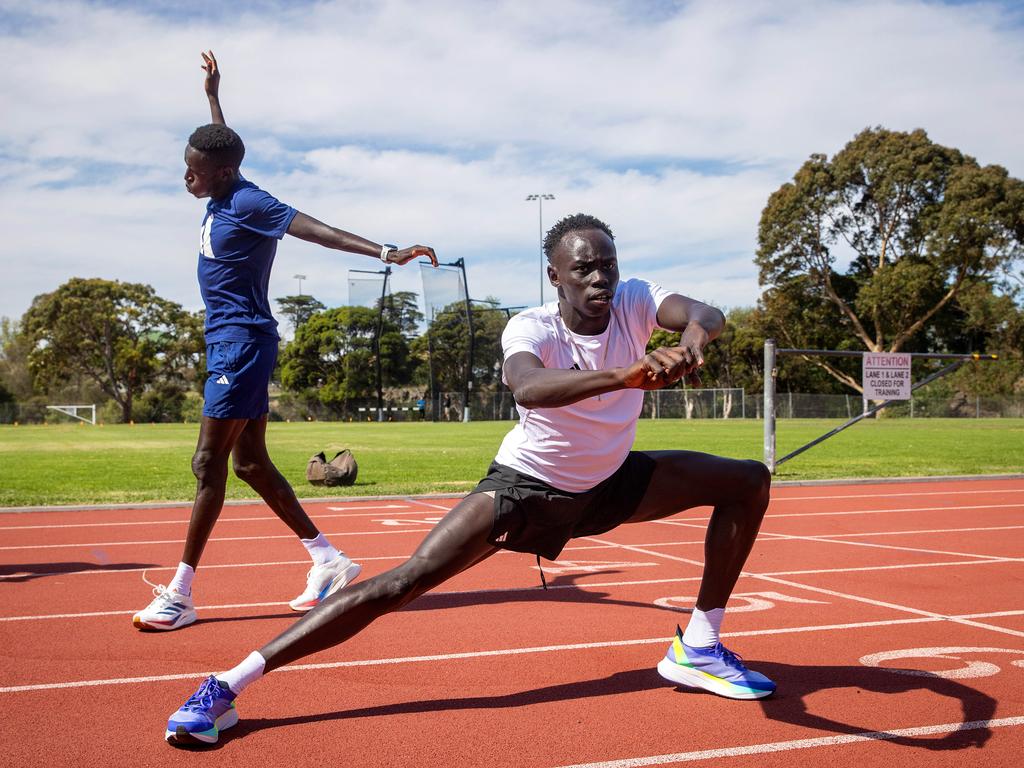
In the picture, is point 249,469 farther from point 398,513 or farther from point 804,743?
point 398,513

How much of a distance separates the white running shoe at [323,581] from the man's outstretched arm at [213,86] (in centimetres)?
252

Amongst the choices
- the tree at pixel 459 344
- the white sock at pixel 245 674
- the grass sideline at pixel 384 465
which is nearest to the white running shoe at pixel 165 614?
the white sock at pixel 245 674

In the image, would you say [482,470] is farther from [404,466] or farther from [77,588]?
[77,588]

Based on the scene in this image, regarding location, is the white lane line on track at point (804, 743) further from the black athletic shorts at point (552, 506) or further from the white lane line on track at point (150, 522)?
the white lane line on track at point (150, 522)

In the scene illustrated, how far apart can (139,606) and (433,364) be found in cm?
4383

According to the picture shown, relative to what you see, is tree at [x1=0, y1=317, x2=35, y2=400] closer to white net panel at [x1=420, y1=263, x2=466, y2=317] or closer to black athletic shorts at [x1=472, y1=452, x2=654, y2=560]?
white net panel at [x1=420, y1=263, x2=466, y2=317]

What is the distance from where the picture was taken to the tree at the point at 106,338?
6000 centimetres

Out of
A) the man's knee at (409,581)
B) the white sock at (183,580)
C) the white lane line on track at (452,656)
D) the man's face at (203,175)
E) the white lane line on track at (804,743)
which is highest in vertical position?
the man's face at (203,175)

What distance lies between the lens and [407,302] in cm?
4919

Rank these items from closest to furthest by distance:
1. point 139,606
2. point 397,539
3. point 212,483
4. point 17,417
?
point 212,483 < point 139,606 < point 397,539 < point 17,417

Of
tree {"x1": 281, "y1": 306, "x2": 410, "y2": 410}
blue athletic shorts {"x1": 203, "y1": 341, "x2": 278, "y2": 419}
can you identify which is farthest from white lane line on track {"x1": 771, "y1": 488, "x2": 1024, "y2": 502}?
tree {"x1": 281, "y1": 306, "x2": 410, "y2": 410}

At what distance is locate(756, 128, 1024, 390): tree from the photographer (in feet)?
158

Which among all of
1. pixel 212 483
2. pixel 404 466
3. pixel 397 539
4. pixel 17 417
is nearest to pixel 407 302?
pixel 17 417

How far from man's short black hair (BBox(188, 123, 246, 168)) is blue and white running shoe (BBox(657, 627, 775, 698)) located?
10.4 ft
